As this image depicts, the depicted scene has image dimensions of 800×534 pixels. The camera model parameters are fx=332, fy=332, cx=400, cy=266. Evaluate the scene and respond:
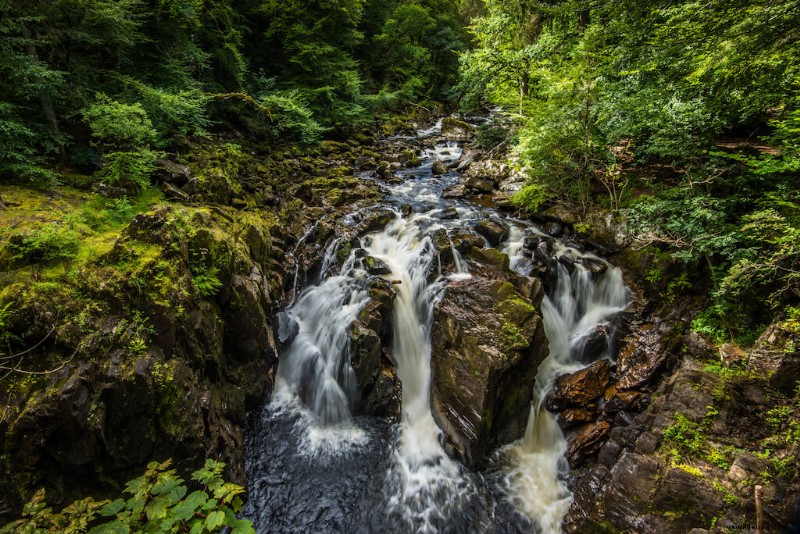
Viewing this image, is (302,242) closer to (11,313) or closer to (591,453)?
(11,313)

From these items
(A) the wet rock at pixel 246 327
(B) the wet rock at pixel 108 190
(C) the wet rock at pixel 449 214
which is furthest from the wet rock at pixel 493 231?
(B) the wet rock at pixel 108 190

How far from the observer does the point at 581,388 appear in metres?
6.95

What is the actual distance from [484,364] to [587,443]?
2435mm

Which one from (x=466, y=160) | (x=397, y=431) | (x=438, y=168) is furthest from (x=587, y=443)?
(x=466, y=160)

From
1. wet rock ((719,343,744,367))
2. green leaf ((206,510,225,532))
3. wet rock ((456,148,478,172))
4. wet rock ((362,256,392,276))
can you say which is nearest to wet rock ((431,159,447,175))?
wet rock ((456,148,478,172))

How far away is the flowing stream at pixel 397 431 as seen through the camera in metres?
5.66

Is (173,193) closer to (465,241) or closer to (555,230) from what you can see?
(465,241)

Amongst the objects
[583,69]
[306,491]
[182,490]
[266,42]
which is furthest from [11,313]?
[266,42]

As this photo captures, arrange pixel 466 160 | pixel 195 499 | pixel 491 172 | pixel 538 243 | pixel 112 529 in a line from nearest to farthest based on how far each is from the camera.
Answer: pixel 112 529, pixel 195 499, pixel 538 243, pixel 491 172, pixel 466 160

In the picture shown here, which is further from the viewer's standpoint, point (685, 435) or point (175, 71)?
point (175, 71)

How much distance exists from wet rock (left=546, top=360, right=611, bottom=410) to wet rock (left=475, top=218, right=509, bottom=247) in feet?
13.7

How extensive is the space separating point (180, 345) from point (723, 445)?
27.0 ft

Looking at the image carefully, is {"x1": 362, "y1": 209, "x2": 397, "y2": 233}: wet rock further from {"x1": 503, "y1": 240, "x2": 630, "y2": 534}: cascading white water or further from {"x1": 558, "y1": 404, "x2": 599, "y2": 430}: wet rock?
{"x1": 558, "y1": 404, "x2": 599, "y2": 430}: wet rock

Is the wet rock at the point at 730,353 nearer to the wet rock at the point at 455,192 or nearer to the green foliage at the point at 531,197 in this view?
the green foliage at the point at 531,197
